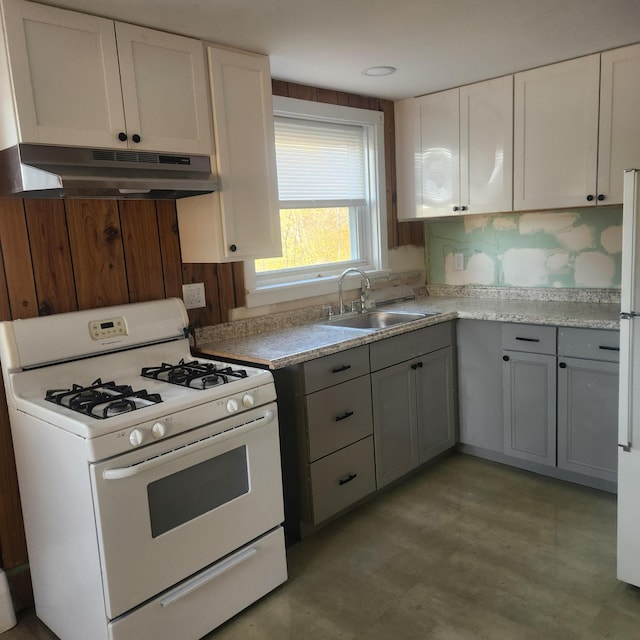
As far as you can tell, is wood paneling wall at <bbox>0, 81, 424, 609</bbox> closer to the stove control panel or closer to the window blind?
the stove control panel

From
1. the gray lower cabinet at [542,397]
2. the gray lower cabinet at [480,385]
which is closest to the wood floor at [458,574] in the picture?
the gray lower cabinet at [542,397]

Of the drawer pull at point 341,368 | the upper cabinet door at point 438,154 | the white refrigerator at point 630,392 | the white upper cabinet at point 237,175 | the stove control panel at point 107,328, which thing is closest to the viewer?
the white refrigerator at point 630,392

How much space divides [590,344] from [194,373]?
1.89 m

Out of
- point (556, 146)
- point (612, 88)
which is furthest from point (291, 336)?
point (612, 88)

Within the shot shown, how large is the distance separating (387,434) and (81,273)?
1633 mm

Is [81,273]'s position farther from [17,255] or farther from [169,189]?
[169,189]

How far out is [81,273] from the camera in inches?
91.0

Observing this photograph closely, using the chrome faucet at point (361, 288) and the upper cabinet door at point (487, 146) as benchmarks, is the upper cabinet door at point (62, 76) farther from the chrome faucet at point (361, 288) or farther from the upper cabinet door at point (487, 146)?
the upper cabinet door at point (487, 146)

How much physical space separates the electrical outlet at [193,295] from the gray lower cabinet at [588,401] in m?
1.79

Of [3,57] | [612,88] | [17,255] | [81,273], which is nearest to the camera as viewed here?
[3,57]

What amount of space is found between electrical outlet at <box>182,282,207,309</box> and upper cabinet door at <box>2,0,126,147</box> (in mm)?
793

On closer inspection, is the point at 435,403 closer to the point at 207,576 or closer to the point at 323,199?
the point at 323,199

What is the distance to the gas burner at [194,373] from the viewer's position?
2.12 meters

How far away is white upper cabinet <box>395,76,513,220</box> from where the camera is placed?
10.6ft
